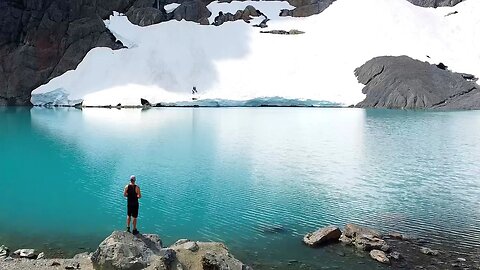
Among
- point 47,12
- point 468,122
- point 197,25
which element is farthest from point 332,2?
point 468,122

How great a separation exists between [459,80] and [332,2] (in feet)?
128

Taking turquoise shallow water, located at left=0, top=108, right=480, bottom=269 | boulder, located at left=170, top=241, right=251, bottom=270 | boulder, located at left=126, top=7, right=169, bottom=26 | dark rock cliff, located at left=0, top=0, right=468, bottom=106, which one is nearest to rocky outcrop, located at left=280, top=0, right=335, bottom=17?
boulder, located at left=126, top=7, right=169, bottom=26

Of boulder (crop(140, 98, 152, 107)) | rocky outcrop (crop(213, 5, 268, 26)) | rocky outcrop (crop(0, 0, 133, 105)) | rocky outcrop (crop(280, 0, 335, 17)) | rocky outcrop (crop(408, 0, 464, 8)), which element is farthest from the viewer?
rocky outcrop (crop(280, 0, 335, 17))

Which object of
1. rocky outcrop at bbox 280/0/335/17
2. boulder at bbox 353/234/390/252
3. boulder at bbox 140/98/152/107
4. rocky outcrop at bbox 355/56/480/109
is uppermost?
rocky outcrop at bbox 280/0/335/17

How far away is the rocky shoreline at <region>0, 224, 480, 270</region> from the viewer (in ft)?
29.6

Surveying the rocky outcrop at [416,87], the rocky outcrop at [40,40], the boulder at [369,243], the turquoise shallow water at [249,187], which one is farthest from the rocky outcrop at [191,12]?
the boulder at [369,243]

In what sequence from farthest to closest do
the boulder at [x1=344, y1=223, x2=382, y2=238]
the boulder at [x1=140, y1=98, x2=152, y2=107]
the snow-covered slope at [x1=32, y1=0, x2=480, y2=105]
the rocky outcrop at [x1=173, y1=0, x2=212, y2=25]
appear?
the rocky outcrop at [x1=173, y1=0, x2=212, y2=25] → the snow-covered slope at [x1=32, y1=0, x2=480, y2=105] → the boulder at [x1=140, y1=98, x2=152, y2=107] → the boulder at [x1=344, y1=223, x2=382, y2=238]

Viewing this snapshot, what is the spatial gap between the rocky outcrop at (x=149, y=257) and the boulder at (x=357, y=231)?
4.53 metres

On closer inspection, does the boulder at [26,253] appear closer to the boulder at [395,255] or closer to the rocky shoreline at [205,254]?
the rocky shoreline at [205,254]

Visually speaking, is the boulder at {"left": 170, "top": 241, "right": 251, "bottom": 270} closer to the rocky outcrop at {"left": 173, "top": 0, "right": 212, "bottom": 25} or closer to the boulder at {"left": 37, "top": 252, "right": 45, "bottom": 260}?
the boulder at {"left": 37, "top": 252, "right": 45, "bottom": 260}

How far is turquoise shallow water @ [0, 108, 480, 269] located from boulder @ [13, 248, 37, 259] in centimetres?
61

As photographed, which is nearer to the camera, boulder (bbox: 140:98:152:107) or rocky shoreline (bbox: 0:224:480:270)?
rocky shoreline (bbox: 0:224:480:270)

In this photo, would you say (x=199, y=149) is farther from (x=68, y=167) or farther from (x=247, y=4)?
(x=247, y=4)

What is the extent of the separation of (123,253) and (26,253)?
3.63 m
